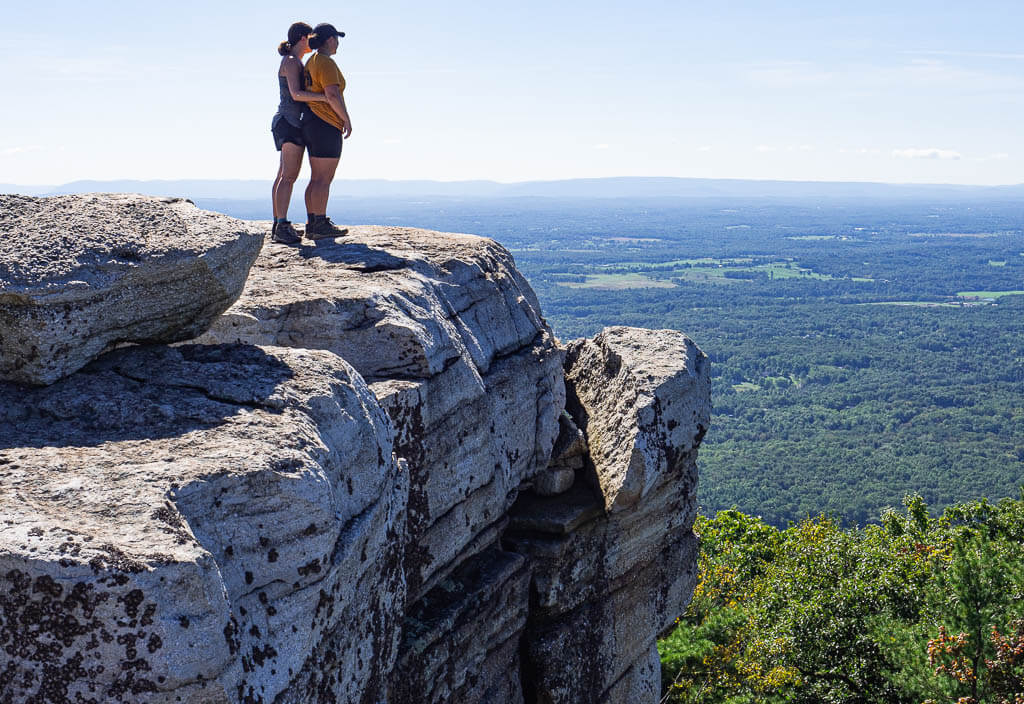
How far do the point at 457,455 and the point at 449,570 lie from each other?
1394 millimetres

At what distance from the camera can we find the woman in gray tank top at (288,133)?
13023 millimetres

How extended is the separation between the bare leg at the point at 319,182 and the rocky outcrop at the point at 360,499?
0.74 metres

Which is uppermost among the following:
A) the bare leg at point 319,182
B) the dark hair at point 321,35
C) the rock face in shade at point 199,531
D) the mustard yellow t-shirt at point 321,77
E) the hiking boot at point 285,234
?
the dark hair at point 321,35

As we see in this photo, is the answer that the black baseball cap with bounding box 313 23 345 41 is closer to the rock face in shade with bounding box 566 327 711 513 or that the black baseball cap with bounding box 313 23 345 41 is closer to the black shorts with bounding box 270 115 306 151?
the black shorts with bounding box 270 115 306 151

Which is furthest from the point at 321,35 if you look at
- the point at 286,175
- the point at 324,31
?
the point at 286,175

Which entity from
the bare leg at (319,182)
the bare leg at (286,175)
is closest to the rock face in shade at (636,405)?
the bare leg at (319,182)

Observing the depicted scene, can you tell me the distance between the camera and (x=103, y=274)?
23.7ft

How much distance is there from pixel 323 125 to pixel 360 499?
726 cm

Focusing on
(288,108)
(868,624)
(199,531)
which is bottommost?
(868,624)

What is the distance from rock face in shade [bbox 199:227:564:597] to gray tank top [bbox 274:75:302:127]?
6.16 ft

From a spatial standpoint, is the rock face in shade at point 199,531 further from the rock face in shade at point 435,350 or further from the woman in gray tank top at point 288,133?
the woman in gray tank top at point 288,133

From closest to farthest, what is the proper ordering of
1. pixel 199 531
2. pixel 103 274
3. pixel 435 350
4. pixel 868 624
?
pixel 199 531 → pixel 103 274 → pixel 435 350 → pixel 868 624

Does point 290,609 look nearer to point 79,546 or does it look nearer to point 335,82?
point 79,546

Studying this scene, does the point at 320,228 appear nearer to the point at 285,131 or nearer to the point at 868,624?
the point at 285,131
